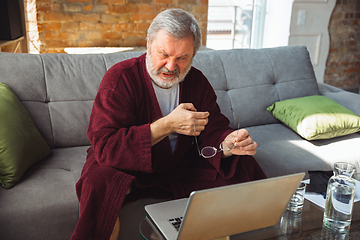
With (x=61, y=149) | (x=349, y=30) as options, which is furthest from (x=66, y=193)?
(x=349, y=30)

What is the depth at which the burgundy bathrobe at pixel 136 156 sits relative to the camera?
1205 mm

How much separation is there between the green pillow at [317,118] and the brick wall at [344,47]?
2735 millimetres

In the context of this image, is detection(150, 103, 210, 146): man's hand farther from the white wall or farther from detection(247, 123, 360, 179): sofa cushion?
the white wall

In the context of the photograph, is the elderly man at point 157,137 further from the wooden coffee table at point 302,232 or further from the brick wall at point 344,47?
the brick wall at point 344,47

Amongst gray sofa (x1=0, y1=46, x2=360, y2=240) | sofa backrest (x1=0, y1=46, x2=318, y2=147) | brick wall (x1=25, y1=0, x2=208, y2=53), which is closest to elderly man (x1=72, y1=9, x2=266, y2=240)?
gray sofa (x1=0, y1=46, x2=360, y2=240)

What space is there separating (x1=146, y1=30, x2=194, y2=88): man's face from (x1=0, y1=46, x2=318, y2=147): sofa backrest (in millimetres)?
607

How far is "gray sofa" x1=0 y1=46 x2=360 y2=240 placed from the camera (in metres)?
1.37

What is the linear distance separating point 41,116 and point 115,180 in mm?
779

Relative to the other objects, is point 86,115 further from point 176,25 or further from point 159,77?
point 176,25

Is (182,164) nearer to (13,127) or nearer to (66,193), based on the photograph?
(66,193)

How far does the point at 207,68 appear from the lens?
7.09 ft

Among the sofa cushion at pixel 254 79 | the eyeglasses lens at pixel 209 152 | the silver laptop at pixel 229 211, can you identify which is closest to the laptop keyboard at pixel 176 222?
the silver laptop at pixel 229 211

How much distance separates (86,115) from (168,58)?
2.36 feet

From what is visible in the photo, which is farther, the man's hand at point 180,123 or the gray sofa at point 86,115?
the gray sofa at point 86,115
